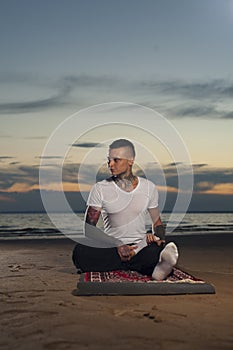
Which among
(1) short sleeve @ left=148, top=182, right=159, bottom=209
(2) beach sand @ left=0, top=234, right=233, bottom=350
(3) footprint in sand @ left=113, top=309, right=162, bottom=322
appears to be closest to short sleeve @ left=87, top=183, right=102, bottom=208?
(1) short sleeve @ left=148, top=182, right=159, bottom=209

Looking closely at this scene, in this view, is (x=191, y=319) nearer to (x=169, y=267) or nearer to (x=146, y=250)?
(x=169, y=267)

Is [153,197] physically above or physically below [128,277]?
above

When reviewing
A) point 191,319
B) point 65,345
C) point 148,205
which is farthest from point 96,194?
point 65,345

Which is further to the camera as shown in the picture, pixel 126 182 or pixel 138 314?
pixel 126 182

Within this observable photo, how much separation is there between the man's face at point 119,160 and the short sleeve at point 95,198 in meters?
0.30

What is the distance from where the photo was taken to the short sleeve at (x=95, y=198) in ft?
20.6

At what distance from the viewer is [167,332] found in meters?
3.80

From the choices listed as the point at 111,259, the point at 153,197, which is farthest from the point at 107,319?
the point at 153,197

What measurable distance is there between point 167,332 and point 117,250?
2.47 m

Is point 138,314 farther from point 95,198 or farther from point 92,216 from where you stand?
point 95,198

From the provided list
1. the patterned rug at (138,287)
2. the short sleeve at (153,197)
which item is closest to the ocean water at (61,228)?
the short sleeve at (153,197)

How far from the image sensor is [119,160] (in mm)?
6246

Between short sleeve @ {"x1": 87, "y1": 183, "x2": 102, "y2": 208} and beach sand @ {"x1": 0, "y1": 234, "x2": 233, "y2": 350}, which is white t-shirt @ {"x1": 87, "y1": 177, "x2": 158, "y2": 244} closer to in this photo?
short sleeve @ {"x1": 87, "y1": 183, "x2": 102, "y2": 208}

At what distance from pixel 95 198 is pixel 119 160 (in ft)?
1.88
